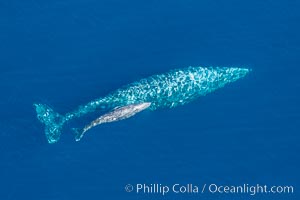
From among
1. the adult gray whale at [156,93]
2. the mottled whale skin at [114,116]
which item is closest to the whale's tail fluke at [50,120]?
the adult gray whale at [156,93]

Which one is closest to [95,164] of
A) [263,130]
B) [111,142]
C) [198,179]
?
[111,142]

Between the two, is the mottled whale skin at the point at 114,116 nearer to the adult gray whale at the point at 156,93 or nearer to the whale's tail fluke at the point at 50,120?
the adult gray whale at the point at 156,93

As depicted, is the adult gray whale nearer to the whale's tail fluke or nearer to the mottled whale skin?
the whale's tail fluke

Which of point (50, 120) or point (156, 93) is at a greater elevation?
point (156, 93)

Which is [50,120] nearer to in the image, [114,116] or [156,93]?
[114,116]

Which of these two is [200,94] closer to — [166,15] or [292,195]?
[166,15]

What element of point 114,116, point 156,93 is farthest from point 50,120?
point 156,93

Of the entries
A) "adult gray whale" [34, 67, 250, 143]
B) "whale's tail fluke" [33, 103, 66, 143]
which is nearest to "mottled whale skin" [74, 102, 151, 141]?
"adult gray whale" [34, 67, 250, 143]
